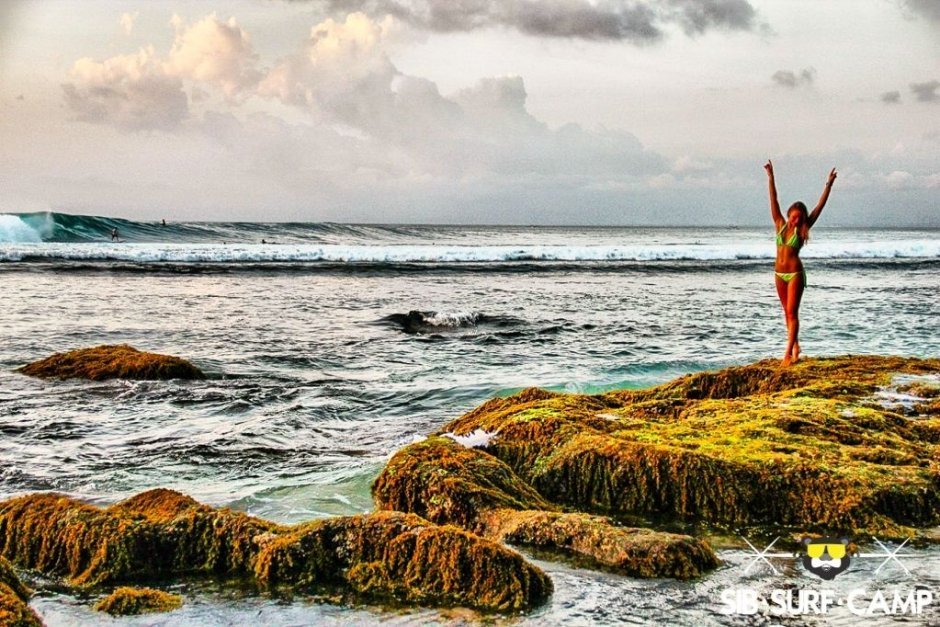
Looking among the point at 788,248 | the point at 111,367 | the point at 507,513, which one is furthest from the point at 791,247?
the point at 111,367

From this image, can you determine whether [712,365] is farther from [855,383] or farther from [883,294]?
[883,294]

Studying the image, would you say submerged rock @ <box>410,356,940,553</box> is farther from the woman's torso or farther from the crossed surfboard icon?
the woman's torso

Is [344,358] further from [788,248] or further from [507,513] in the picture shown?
[507,513]

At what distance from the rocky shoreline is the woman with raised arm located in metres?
1.93

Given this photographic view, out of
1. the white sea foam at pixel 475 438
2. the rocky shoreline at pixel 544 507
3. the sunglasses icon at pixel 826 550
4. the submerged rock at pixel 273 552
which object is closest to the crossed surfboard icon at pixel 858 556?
the sunglasses icon at pixel 826 550

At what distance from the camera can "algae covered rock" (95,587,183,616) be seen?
149 inches

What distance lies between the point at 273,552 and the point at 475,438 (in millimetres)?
2248

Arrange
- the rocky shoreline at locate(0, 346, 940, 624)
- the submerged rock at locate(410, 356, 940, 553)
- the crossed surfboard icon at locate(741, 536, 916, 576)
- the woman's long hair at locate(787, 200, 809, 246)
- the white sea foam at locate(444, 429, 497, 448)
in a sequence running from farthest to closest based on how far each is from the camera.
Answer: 1. the woman's long hair at locate(787, 200, 809, 246)
2. the white sea foam at locate(444, 429, 497, 448)
3. the submerged rock at locate(410, 356, 940, 553)
4. the crossed surfboard icon at locate(741, 536, 916, 576)
5. the rocky shoreline at locate(0, 346, 940, 624)

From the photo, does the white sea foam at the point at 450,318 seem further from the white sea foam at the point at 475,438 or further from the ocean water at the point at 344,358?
the white sea foam at the point at 475,438

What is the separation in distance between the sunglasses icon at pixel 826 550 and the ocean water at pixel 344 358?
0.55 feet

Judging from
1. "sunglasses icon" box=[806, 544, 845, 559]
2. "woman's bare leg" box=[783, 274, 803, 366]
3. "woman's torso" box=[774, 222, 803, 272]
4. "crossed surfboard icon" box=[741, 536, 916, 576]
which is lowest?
"crossed surfboard icon" box=[741, 536, 916, 576]

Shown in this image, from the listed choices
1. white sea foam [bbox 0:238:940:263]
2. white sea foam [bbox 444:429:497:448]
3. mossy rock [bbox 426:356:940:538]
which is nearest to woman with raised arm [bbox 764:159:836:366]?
mossy rock [bbox 426:356:940:538]

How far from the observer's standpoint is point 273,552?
417cm

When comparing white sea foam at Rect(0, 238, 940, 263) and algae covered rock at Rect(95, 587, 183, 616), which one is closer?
algae covered rock at Rect(95, 587, 183, 616)
